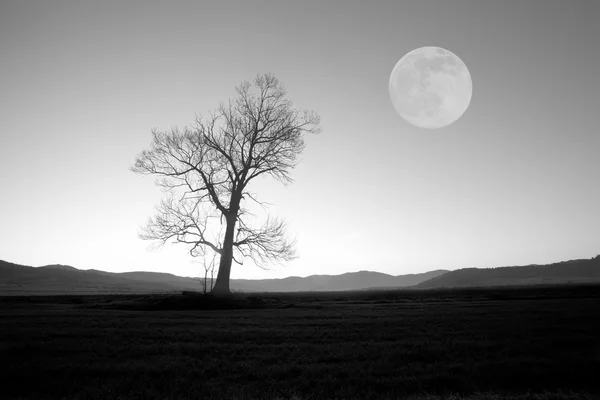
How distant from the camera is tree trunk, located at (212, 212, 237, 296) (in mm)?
25578

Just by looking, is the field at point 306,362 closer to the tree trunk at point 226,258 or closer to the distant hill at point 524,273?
the tree trunk at point 226,258

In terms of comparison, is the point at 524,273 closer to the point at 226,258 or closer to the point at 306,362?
the point at 226,258

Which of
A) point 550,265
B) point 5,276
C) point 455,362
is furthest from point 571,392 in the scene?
point 5,276

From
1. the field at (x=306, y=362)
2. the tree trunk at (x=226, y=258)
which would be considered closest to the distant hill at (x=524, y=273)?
the tree trunk at (x=226, y=258)

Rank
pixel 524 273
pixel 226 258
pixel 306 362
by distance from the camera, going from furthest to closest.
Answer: pixel 524 273
pixel 226 258
pixel 306 362

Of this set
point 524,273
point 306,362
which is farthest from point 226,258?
point 524,273

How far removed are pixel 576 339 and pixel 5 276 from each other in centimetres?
12841

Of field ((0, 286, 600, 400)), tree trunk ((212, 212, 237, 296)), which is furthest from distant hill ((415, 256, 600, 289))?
field ((0, 286, 600, 400))

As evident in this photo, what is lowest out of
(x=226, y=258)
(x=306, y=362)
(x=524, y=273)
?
(x=306, y=362)

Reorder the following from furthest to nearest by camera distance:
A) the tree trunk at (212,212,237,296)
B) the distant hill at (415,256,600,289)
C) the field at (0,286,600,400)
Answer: the distant hill at (415,256,600,289) < the tree trunk at (212,212,237,296) < the field at (0,286,600,400)

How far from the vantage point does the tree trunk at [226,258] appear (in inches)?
1007

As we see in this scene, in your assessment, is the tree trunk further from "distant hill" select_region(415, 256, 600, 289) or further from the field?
"distant hill" select_region(415, 256, 600, 289)

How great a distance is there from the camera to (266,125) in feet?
93.0

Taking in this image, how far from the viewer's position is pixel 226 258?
85.3 feet
